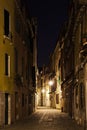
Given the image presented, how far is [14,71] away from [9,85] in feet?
8.73

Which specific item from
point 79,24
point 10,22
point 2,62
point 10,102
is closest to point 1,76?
point 2,62

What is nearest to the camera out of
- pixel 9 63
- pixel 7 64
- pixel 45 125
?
pixel 45 125

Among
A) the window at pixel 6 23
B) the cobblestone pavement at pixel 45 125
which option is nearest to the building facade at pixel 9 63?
the window at pixel 6 23

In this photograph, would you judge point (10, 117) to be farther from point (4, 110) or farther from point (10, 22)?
point (10, 22)

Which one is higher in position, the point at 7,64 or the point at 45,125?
the point at 7,64

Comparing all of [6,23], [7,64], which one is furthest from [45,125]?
[6,23]

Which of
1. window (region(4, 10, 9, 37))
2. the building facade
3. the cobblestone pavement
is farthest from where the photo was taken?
window (region(4, 10, 9, 37))

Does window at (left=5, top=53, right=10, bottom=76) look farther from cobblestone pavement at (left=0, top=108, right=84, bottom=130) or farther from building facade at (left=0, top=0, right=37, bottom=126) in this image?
cobblestone pavement at (left=0, top=108, right=84, bottom=130)

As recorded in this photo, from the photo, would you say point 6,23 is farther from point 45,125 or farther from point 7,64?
A: point 45,125

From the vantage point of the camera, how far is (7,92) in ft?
105

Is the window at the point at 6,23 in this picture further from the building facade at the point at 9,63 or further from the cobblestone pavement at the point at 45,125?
the cobblestone pavement at the point at 45,125

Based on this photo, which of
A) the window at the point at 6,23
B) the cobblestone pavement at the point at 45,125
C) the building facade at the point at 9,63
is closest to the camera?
the cobblestone pavement at the point at 45,125

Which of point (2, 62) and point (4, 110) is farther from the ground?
point (2, 62)

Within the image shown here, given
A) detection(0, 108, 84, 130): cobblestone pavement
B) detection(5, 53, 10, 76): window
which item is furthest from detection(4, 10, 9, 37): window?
detection(0, 108, 84, 130): cobblestone pavement
